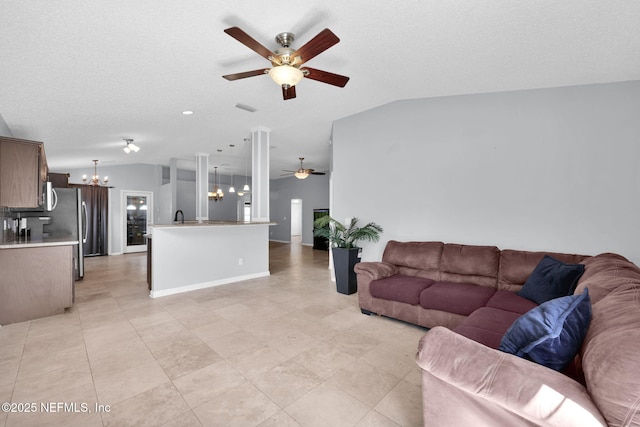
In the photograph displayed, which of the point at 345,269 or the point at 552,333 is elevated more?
the point at 552,333

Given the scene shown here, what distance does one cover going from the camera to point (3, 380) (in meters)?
2.12

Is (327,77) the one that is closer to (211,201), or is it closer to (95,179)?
(95,179)

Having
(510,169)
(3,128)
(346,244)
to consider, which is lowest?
(346,244)

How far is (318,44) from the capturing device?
219 cm

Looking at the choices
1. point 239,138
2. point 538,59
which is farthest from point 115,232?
point 538,59

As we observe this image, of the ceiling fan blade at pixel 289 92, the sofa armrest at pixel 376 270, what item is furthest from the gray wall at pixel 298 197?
the ceiling fan blade at pixel 289 92

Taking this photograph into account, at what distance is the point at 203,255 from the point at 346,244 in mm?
2432

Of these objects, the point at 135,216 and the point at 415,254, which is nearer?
the point at 415,254

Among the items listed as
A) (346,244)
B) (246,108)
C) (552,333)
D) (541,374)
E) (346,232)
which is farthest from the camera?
(346,232)

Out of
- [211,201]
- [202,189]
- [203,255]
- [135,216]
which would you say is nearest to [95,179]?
[135,216]

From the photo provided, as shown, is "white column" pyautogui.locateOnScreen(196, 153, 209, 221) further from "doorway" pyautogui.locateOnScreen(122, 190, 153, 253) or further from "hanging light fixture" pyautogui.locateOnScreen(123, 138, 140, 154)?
"doorway" pyautogui.locateOnScreen(122, 190, 153, 253)

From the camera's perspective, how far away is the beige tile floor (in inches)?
70.2

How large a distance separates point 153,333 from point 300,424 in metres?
2.08

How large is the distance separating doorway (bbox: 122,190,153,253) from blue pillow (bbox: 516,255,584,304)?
964 centimetres
